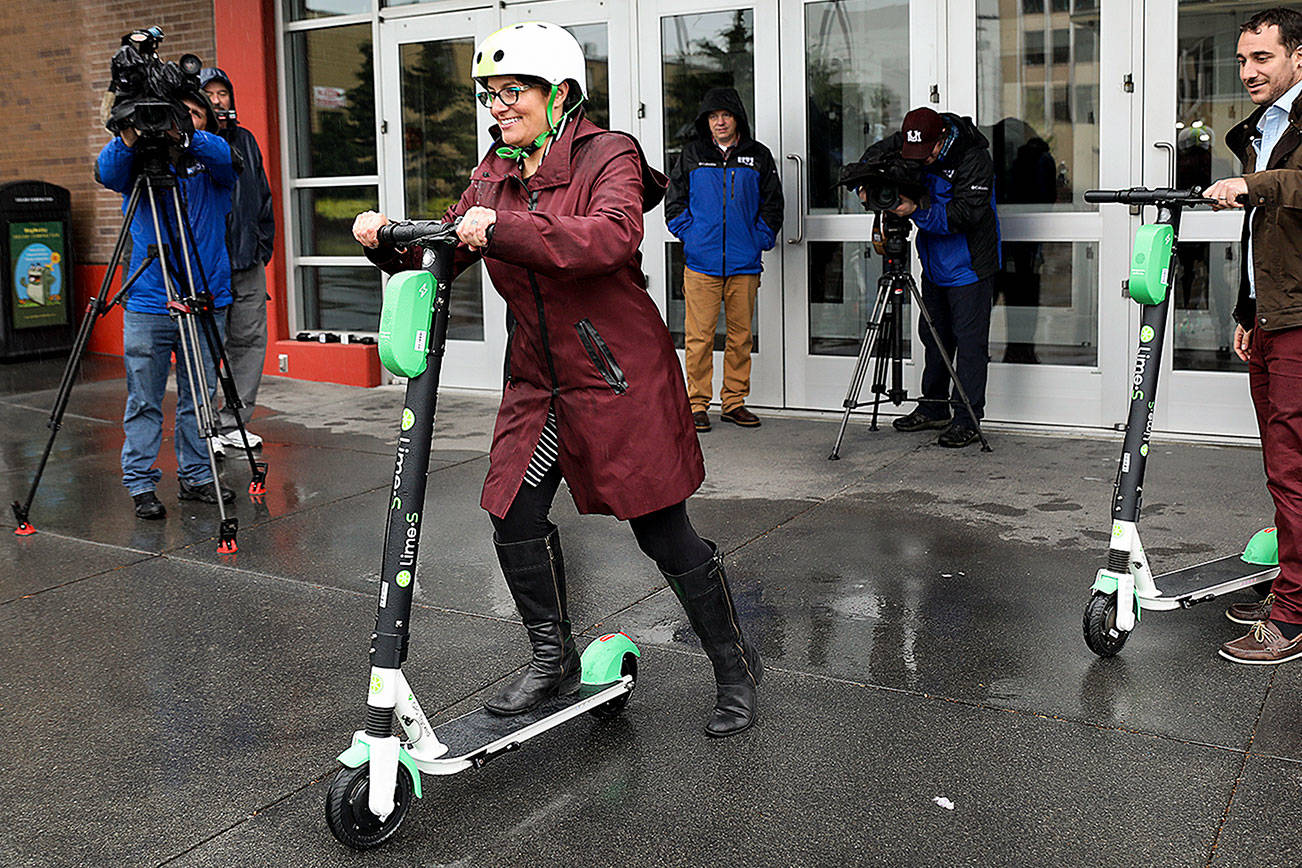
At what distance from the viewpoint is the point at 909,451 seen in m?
7.57

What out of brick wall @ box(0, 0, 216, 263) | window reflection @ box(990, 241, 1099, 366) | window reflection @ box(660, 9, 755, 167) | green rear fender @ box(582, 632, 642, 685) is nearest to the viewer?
green rear fender @ box(582, 632, 642, 685)

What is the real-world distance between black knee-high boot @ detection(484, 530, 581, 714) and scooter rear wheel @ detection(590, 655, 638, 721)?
13 centimetres

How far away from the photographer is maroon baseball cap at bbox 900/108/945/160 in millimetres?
7355

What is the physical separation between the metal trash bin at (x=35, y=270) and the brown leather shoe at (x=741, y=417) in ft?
21.3

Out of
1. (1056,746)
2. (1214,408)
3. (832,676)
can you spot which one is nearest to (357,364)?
(1214,408)

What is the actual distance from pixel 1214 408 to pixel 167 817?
6.07 m

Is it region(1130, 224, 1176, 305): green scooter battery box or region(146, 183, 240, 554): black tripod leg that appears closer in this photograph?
region(1130, 224, 1176, 305): green scooter battery box

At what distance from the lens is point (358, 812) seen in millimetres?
3109

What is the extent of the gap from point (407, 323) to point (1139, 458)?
2.43 m

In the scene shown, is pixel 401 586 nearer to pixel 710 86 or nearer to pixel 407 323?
pixel 407 323

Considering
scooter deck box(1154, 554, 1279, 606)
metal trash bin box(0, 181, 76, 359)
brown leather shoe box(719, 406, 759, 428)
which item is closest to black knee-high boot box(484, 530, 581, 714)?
scooter deck box(1154, 554, 1279, 606)

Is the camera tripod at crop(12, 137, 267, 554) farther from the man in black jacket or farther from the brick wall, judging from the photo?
the brick wall

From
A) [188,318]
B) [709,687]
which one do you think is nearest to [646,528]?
[709,687]


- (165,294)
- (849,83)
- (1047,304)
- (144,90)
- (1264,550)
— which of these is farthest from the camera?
(849,83)
